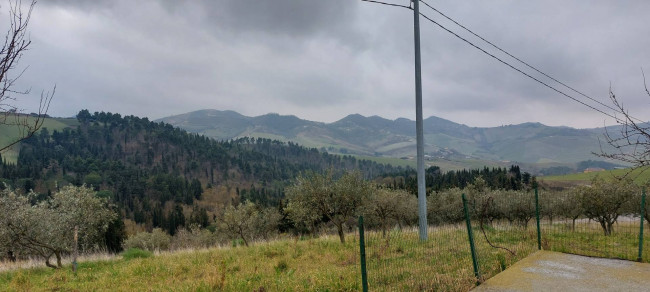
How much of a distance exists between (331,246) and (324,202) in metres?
4.30

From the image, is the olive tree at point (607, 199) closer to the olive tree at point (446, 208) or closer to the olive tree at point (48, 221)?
the olive tree at point (446, 208)

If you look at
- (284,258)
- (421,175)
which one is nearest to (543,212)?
(421,175)

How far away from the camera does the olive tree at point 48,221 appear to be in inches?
940

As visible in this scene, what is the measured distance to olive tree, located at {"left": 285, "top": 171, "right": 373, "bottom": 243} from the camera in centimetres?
2409

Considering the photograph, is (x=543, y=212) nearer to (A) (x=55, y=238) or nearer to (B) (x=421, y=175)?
(B) (x=421, y=175)

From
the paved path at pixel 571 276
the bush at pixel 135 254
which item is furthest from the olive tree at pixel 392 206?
the paved path at pixel 571 276

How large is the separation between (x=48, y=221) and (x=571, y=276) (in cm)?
3576

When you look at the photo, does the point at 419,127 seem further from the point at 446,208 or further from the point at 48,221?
the point at 446,208

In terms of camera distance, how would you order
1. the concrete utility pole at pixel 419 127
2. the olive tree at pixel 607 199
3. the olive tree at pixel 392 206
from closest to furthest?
the concrete utility pole at pixel 419 127 < the olive tree at pixel 607 199 < the olive tree at pixel 392 206

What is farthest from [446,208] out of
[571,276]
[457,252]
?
[571,276]

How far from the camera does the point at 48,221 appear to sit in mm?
28688

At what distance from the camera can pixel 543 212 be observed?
55219 millimetres

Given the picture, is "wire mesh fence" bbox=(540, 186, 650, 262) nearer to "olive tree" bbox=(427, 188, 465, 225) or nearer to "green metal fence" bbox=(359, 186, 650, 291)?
"green metal fence" bbox=(359, 186, 650, 291)

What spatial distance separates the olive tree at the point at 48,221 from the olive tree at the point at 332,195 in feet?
45.3
